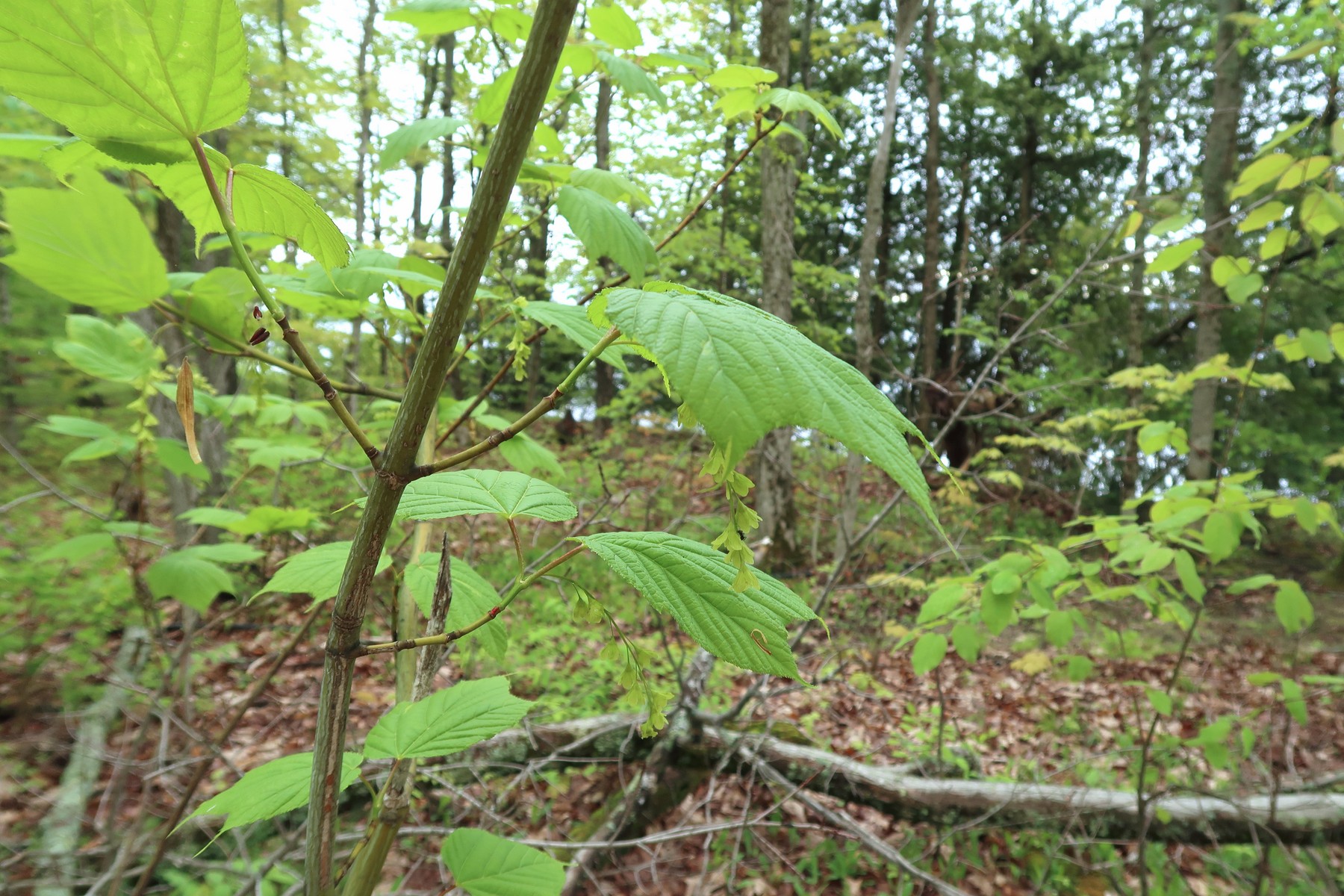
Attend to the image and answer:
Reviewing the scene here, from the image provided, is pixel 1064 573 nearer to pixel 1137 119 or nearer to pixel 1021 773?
pixel 1021 773

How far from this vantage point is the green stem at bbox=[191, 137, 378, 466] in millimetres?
468

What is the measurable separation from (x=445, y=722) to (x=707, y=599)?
1.36 ft

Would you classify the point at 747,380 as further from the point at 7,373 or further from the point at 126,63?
the point at 7,373

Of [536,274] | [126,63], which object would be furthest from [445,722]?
[536,274]

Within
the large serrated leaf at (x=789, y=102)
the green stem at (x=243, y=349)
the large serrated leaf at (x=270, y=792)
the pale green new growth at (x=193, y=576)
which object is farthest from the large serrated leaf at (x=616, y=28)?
the pale green new growth at (x=193, y=576)

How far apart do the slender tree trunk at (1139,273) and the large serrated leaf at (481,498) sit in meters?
9.38

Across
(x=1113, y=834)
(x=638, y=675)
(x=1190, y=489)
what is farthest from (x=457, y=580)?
(x=1113, y=834)

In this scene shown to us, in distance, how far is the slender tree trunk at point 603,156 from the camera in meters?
7.33

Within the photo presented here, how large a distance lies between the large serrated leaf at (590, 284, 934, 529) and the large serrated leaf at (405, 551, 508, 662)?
0.57 metres

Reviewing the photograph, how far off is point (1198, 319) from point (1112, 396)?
5.29 ft

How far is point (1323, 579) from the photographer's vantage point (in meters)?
7.91

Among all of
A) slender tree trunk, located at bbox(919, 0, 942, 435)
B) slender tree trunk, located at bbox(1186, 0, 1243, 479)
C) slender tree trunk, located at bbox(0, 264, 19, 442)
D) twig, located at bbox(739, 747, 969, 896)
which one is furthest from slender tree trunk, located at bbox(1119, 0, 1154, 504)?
slender tree trunk, located at bbox(0, 264, 19, 442)

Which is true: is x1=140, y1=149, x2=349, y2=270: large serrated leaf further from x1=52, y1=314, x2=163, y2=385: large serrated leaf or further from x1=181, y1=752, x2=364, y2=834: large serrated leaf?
x1=52, y1=314, x2=163, y2=385: large serrated leaf

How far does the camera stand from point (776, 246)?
616 centimetres
